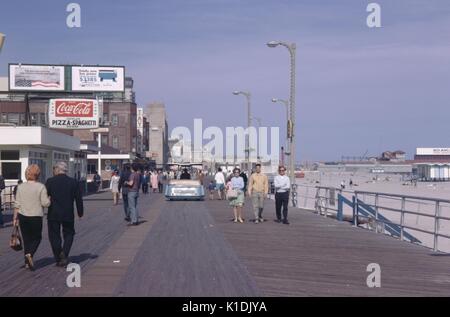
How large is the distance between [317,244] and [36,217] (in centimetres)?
704

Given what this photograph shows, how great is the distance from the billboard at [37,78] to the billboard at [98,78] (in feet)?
3.68

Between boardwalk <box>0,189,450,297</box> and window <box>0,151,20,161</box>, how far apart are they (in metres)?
19.1

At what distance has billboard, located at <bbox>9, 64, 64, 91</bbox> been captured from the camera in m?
50.9

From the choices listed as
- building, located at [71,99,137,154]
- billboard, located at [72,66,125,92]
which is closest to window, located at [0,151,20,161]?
billboard, located at [72,66,125,92]

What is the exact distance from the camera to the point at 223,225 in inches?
822

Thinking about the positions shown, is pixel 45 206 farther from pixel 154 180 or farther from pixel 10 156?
pixel 154 180

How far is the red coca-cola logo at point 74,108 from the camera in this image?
150ft

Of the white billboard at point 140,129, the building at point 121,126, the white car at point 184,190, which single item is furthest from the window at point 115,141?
the white car at point 184,190

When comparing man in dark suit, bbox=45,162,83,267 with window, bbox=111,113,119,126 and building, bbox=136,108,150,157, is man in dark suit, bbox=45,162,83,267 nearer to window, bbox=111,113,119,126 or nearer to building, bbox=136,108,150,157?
window, bbox=111,113,119,126

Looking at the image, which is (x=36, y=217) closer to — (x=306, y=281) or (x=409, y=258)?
(x=306, y=281)

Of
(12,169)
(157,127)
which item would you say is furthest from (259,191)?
(157,127)

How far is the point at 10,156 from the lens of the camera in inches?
1512

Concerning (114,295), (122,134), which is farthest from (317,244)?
(122,134)

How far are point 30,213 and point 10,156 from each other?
2815cm
